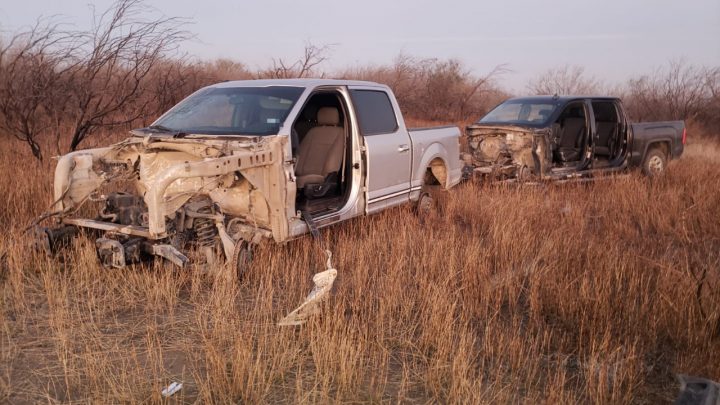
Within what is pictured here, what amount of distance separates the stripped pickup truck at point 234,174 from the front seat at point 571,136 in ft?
16.3

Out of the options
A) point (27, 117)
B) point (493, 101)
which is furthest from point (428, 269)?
point (493, 101)

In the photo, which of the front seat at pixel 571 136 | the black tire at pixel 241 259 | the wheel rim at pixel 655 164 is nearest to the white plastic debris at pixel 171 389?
the black tire at pixel 241 259

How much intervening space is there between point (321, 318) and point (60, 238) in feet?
8.81

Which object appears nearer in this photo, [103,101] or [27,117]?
[27,117]

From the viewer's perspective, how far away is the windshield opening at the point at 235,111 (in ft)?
17.7

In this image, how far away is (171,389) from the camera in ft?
10.4

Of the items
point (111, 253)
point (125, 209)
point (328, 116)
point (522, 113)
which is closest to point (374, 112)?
point (328, 116)

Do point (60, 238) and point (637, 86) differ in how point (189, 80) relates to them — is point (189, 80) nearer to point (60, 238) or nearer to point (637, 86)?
point (60, 238)

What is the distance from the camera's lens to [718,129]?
20.2 m

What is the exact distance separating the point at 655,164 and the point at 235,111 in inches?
359

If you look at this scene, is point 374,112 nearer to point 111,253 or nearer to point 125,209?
point 125,209

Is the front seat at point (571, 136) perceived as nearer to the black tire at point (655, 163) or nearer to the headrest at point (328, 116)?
the black tire at point (655, 163)

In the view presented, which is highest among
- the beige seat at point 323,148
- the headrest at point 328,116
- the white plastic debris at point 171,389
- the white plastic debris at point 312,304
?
the headrest at point 328,116

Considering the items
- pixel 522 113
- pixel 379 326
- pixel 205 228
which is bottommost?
pixel 379 326
